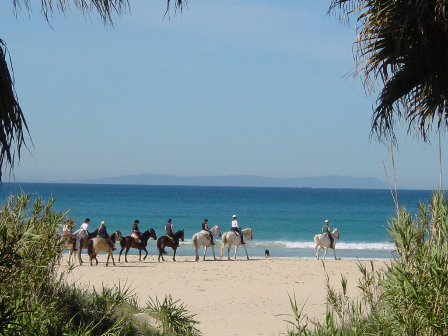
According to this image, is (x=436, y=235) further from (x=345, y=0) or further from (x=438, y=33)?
(x=345, y=0)

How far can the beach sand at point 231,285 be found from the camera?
11.7 m

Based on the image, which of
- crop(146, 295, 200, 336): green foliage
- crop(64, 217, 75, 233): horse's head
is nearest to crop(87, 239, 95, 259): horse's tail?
crop(146, 295, 200, 336): green foliage

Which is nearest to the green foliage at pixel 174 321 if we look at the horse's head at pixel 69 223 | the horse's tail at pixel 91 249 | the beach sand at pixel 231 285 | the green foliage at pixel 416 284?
the beach sand at pixel 231 285

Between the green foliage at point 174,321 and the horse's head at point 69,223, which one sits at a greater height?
the horse's head at point 69,223

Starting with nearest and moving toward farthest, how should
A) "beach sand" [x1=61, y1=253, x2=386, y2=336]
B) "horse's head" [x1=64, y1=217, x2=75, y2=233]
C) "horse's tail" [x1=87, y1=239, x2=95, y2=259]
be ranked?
"horse's head" [x1=64, y1=217, x2=75, y2=233] → "beach sand" [x1=61, y1=253, x2=386, y2=336] → "horse's tail" [x1=87, y1=239, x2=95, y2=259]

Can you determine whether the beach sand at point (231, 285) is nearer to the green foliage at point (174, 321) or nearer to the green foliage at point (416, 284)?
the green foliage at point (174, 321)

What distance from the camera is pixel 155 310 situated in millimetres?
9234

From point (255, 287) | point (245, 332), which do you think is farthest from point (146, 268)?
point (245, 332)

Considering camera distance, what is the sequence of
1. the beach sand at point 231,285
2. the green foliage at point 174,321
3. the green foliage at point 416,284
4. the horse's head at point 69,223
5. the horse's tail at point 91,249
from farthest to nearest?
the horse's tail at point 91,249
the beach sand at point 231,285
the green foliage at point 174,321
the horse's head at point 69,223
the green foliage at point 416,284

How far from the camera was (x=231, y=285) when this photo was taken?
54.4 feet

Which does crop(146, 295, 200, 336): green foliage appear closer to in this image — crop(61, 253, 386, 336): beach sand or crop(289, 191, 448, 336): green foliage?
crop(61, 253, 386, 336): beach sand

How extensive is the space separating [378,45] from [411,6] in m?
0.49

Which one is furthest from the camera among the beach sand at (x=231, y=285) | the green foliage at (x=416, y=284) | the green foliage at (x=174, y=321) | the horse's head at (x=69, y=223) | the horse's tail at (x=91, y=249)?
the horse's tail at (x=91, y=249)

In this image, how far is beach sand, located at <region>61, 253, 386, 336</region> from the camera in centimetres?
1167
